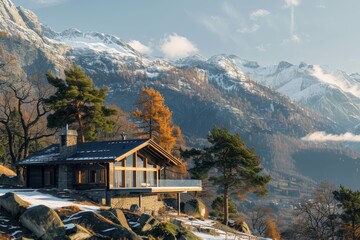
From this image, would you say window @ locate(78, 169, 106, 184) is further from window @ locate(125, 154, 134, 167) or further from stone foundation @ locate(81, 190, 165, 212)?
window @ locate(125, 154, 134, 167)

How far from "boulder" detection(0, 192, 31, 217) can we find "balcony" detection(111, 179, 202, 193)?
12332mm

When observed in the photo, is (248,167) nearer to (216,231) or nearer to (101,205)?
(216,231)

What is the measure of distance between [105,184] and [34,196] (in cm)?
663

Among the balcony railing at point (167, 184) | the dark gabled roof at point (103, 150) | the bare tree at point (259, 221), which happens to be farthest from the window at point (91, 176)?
the bare tree at point (259, 221)

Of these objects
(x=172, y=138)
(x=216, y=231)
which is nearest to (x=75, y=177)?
(x=216, y=231)

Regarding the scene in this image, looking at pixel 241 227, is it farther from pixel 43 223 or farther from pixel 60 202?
pixel 43 223

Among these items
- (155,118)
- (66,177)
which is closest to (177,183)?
(66,177)

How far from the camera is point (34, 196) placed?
116ft

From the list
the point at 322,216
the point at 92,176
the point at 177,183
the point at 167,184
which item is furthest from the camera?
the point at 322,216

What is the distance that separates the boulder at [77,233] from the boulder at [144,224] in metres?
4.04

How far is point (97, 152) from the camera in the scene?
41375mm

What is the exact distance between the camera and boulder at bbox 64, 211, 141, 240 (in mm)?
24250

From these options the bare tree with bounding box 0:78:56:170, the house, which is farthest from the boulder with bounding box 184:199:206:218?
the bare tree with bounding box 0:78:56:170

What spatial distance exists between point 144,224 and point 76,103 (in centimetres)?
2668
